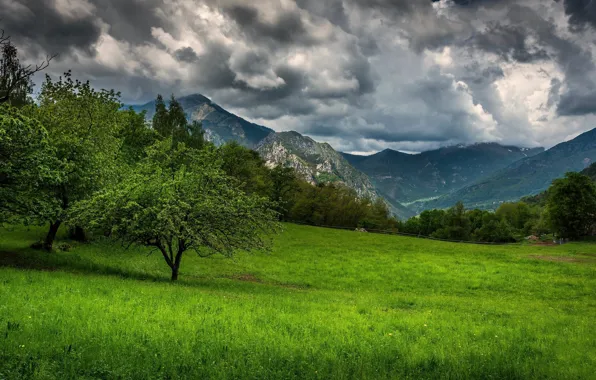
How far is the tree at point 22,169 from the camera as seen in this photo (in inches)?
898

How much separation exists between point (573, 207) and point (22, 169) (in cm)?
10068

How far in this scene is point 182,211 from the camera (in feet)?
80.4

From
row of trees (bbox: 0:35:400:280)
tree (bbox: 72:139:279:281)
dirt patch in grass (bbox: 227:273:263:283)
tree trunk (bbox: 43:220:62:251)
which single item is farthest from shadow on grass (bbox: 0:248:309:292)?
dirt patch in grass (bbox: 227:273:263:283)

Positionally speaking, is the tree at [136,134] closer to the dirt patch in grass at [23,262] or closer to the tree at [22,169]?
the dirt patch in grass at [23,262]

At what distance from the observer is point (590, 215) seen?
81000mm

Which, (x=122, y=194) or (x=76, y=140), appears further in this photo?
(x=76, y=140)

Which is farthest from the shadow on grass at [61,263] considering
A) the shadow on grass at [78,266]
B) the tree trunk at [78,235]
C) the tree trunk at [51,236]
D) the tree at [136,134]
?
the tree at [136,134]

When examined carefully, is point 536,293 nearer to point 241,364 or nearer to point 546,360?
point 546,360

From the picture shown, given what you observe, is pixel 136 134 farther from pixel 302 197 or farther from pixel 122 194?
pixel 302 197

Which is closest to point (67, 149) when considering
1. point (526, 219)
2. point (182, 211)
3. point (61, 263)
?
point (61, 263)

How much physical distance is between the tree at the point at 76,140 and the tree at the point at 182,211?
4.64 m

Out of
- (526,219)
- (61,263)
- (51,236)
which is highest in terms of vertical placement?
(526,219)

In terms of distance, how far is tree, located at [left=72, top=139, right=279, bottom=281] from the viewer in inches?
915

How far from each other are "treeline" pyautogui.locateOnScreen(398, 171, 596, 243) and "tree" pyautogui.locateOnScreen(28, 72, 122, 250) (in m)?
93.5
